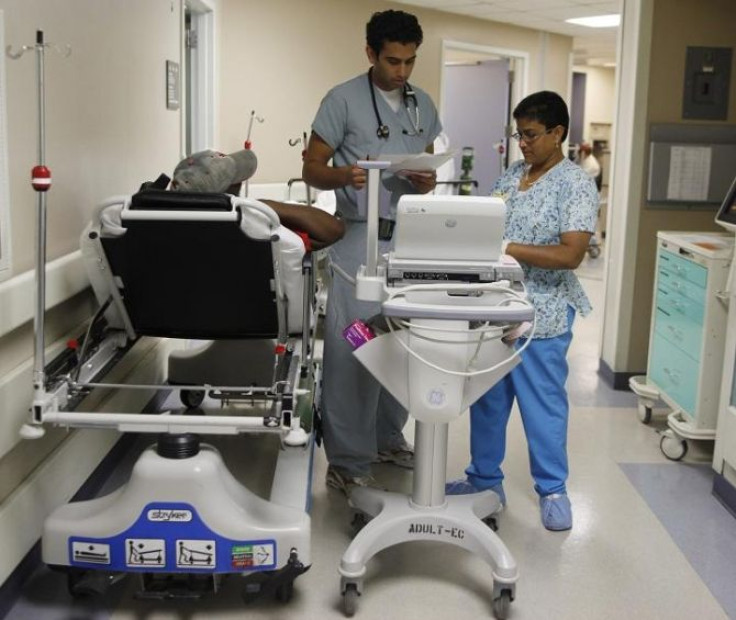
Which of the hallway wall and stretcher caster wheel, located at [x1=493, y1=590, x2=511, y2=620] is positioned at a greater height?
the hallway wall

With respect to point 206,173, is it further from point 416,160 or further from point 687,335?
point 687,335

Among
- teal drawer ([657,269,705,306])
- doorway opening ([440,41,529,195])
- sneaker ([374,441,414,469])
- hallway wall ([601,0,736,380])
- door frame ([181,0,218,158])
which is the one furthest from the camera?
doorway opening ([440,41,529,195])

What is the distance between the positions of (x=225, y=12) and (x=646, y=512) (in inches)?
155

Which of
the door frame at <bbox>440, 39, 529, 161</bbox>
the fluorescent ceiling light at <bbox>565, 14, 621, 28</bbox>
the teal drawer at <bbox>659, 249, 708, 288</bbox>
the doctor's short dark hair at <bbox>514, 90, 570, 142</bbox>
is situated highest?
the fluorescent ceiling light at <bbox>565, 14, 621, 28</bbox>

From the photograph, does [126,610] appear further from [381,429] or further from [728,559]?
[728,559]

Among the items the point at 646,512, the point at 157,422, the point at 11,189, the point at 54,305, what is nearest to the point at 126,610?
the point at 157,422

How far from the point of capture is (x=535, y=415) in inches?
105

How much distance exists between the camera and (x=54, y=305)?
2398 millimetres

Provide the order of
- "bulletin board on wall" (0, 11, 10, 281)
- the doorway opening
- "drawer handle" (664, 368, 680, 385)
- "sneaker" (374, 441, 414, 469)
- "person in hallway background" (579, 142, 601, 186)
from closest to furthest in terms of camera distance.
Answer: "bulletin board on wall" (0, 11, 10, 281), "sneaker" (374, 441, 414, 469), "drawer handle" (664, 368, 680, 385), the doorway opening, "person in hallway background" (579, 142, 601, 186)

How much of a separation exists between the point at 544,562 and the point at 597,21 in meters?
6.43

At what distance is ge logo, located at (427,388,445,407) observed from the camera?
2111mm

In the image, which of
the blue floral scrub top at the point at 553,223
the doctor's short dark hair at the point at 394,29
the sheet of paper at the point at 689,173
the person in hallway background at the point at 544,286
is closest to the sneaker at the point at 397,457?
the person in hallway background at the point at 544,286

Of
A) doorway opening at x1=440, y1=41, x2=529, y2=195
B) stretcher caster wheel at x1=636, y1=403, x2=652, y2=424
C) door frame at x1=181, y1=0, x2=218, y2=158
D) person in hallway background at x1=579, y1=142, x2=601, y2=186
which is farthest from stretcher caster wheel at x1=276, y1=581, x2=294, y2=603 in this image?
person in hallway background at x1=579, y1=142, x2=601, y2=186

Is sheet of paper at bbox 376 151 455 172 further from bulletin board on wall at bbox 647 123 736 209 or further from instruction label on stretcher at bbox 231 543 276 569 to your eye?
bulletin board on wall at bbox 647 123 736 209
